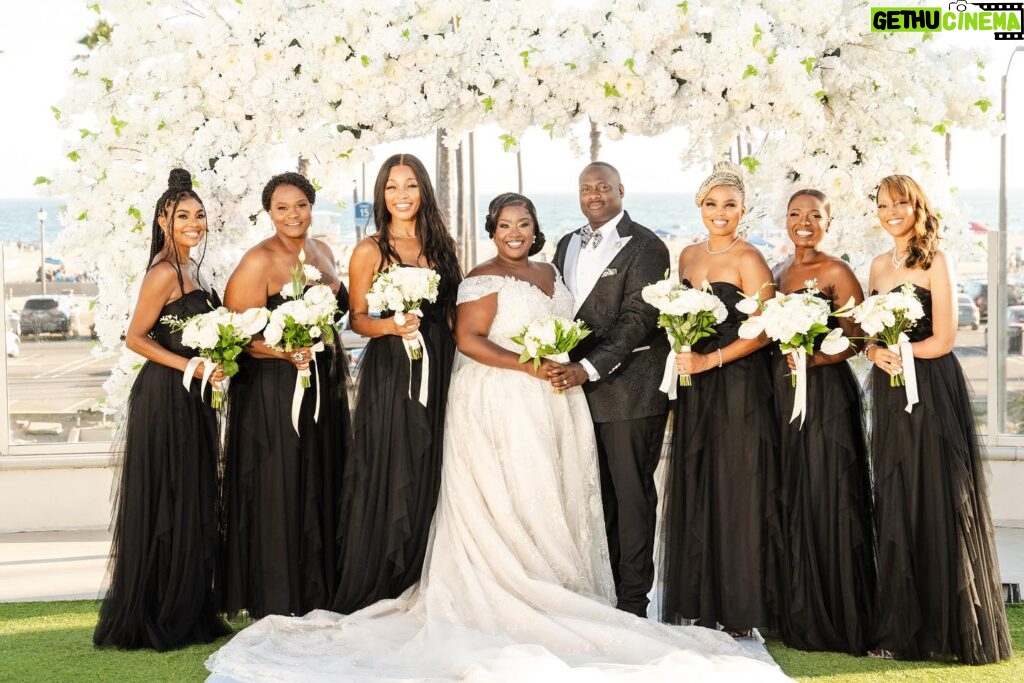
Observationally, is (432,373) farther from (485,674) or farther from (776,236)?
(776,236)

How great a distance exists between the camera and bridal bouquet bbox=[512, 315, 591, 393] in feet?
18.1

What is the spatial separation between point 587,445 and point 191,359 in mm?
1953

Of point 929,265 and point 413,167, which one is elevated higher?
point 413,167

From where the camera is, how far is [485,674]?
188 inches

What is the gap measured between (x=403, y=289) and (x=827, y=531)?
2.26 meters

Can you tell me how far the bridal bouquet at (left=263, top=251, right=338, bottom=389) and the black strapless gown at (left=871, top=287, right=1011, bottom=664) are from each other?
103 inches

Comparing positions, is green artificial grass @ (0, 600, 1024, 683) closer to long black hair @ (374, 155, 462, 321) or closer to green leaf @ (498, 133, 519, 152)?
long black hair @ (374, 155, 462, 321)

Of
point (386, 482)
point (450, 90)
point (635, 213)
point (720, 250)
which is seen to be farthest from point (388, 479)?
point (635, 213)

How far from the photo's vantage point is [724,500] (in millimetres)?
5633

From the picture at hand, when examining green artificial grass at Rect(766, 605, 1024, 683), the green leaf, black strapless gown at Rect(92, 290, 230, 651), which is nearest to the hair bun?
black strapless gown at Rect(92, 290, 230, 651)

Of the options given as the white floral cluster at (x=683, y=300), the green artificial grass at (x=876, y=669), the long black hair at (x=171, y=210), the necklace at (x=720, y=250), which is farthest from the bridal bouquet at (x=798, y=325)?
the long black hair at (x=171, y=210)

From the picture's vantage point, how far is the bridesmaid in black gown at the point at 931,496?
5.30 meters

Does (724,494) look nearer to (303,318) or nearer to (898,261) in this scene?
(898,261)

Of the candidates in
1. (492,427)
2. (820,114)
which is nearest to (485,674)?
(492,427)
